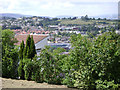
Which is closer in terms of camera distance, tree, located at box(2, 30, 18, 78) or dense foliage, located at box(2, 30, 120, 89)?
dense foliage, located at box(2, 30, 120, 89)

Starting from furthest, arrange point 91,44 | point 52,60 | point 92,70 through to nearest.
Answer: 1. point 52,60
2. point 91,44
3. point 92,70

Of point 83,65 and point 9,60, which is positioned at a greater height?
point 83,65

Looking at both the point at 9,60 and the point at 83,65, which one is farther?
the point at 9,60

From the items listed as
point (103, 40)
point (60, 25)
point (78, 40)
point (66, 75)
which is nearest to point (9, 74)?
point (66, 75)

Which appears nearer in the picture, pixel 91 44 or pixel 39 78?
pixel 91 44

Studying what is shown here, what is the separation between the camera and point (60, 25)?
1847 inches

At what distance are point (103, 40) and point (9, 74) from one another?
175 inches

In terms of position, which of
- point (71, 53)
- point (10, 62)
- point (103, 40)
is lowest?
point (10, 62)

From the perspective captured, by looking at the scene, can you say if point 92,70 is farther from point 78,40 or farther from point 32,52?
point 32,52

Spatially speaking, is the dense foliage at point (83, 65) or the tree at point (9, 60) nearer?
the dense foliage at point (83, 65)

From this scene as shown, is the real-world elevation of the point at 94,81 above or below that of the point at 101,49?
below

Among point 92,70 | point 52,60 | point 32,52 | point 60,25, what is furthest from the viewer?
point 60,25

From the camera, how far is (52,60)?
6.62 meters

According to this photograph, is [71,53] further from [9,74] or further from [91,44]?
[9,74]
